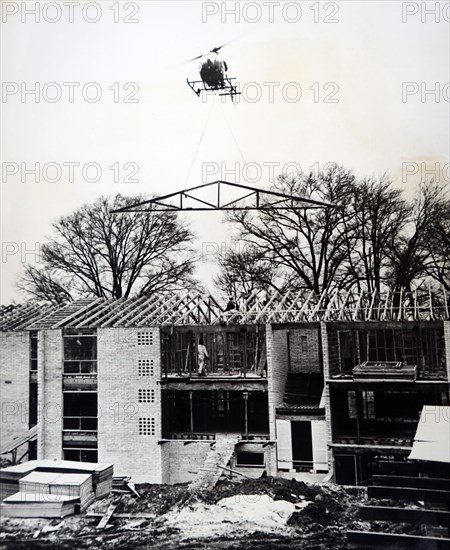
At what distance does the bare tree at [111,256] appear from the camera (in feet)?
25.6

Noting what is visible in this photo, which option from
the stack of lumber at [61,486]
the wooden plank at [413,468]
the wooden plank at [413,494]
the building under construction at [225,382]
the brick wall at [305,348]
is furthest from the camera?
the brick wall at [305,348]

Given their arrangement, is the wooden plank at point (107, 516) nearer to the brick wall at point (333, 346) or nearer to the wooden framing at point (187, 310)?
the wooden framing at point (187, 310)

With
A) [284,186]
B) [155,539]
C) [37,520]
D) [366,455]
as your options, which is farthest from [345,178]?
[37,520]

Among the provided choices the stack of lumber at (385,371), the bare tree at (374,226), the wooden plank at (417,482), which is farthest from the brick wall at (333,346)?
the wooden plank at (417,482)

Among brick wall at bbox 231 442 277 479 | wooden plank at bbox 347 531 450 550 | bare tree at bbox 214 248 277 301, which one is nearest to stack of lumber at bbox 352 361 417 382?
brick wall at bbox 231 442 277 479

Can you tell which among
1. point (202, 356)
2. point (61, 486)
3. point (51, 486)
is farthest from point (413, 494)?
point (51, 486)

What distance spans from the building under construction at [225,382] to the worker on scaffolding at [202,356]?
0.13 ft

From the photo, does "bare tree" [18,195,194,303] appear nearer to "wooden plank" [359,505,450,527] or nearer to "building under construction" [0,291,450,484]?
"building under construction" [0,291,450,484]

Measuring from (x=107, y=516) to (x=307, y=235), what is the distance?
Result: 4246mm

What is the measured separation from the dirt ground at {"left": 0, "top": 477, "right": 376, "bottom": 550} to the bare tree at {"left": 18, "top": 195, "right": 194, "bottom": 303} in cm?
267

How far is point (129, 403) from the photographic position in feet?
24.9

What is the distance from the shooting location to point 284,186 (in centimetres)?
736

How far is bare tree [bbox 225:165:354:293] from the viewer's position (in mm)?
7449

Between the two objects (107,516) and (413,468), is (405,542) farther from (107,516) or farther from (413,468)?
(107,516)
